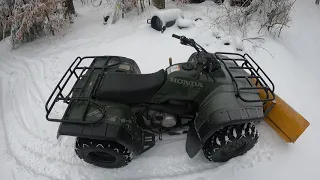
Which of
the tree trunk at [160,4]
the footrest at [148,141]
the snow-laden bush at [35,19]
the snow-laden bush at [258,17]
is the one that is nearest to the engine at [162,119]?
the footrest at [148,141]

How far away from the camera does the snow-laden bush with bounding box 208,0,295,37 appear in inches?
204

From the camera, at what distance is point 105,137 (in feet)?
8.50

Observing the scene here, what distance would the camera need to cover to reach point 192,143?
9.88ft

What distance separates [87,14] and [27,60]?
197 cm

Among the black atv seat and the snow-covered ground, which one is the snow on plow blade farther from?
the black atv seat

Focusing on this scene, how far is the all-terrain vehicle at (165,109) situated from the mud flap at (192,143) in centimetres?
1

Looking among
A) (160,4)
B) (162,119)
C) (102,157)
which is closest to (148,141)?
(162,119)

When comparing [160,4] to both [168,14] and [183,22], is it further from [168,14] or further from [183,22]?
[183,22]

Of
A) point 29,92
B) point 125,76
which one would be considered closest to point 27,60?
point 29,92

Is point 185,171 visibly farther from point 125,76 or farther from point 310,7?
point 310,7

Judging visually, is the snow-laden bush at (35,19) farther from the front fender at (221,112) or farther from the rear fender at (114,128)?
the front fender at (221,112)

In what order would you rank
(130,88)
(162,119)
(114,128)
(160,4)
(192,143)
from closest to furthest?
(114,128), (130,88), (192,143), (162,119), (160,4)

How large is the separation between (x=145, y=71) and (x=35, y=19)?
8.28ft

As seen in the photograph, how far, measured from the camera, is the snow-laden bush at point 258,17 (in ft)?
17.0
